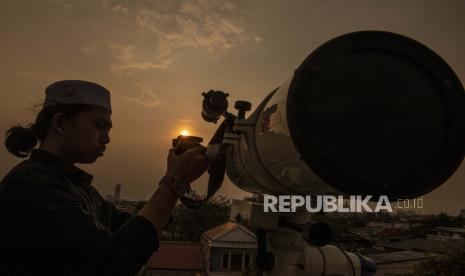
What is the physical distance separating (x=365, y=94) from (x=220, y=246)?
824 inches

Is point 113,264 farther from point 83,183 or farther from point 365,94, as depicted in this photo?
point 365,94

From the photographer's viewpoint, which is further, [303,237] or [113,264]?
[303,237]

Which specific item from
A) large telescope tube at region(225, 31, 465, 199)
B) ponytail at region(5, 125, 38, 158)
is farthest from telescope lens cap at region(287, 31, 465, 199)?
ponytail at region(5, 125, 38, 158)

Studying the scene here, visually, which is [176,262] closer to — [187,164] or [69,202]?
[187,164]

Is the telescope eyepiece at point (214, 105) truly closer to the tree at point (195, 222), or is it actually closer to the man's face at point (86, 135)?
the man's face at point (86, 135)

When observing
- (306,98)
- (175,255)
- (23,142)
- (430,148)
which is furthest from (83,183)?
(175,255)

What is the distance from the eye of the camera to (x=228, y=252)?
71.6ft

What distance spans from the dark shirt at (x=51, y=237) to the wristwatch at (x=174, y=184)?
0.29 metres

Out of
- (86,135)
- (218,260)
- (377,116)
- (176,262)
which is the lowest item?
(176,262)

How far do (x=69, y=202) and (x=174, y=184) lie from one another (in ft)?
1.47

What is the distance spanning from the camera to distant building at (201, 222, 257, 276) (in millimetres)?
21359

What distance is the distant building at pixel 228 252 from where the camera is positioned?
21.4 meters

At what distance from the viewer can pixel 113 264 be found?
54.8 inches

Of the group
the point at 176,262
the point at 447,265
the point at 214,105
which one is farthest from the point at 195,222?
the point at 214,105
